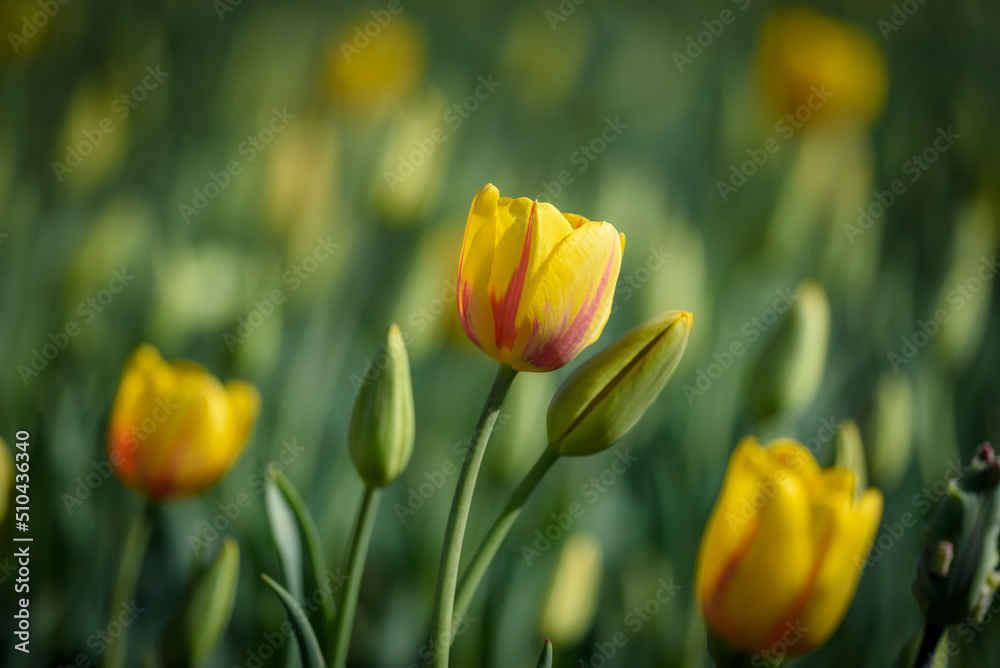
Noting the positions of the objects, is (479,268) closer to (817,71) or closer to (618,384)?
(618,384)

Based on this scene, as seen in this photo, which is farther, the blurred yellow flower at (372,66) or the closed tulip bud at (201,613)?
the blurred yellow flower at (372,66)

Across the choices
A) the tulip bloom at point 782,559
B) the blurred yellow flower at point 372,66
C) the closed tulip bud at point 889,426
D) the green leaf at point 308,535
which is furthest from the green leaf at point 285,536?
the blurred yellow flower at point 372,66

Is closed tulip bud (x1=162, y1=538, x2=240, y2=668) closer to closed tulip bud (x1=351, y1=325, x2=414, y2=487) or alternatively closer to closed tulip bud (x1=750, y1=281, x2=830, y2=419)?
closed tulip bud (x1=351, y1=325, x2=414, y2=487)

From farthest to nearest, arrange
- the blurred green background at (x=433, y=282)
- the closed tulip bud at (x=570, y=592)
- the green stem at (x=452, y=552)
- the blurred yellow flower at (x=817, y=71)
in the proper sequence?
the blurred yellow flower at (x=817, y=71)
the blurred green background at (x=433, y=282)
the closed tulip bud at (x=570, y=592)
the green stem at (x=452, y=552)

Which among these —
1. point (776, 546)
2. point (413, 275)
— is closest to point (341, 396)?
point (413, 275)

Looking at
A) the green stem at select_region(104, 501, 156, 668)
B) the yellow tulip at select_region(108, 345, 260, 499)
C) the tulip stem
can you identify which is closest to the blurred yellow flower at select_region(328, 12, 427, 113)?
the yellow tulip at select_region(108, 345, 260, 499)

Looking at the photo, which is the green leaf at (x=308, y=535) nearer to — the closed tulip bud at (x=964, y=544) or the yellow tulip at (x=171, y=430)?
the yellow tulip at (x=171, y=430)

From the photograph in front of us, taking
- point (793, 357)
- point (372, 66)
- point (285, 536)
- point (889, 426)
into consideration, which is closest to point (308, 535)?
point (285, 536)
